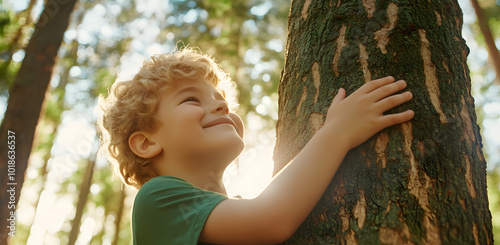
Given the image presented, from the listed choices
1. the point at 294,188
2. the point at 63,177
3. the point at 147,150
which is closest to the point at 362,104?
the point at 294,188

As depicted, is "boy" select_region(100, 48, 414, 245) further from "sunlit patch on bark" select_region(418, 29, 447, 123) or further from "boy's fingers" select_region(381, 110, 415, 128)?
"sunlit patch on bark" select_region(418, 29, 447, 123)

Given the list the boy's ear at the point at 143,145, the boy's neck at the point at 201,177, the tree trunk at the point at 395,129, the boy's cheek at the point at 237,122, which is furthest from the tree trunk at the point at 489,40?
the boy's ear at the point at 143,145

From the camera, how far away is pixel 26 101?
13.7ft

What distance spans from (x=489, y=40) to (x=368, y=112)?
26.4 ft

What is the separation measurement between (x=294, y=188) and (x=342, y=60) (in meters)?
0.63

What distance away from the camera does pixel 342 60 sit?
1408 millimetres

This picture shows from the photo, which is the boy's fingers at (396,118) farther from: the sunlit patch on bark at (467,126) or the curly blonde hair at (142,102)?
the curly blonde hair at (142,102)

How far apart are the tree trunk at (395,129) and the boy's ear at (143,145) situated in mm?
712

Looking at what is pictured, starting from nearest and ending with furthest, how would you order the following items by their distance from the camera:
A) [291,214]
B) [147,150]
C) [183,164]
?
[291,214] → [183,164] → [147,150]

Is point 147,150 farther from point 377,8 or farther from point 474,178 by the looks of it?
point 474,178

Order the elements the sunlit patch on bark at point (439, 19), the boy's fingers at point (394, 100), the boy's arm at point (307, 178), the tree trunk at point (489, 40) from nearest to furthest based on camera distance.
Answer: the boy's arm at point (307, 178) → the boy's fingers at point (394, 100) → the sunlit patch on bark at point (439, 19) → the tree trunk at point (489, 40)

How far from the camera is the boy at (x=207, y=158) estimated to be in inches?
44.9

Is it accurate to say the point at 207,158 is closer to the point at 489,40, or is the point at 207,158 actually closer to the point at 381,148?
the point at 381,148

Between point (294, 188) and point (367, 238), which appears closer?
point (367, 238)
